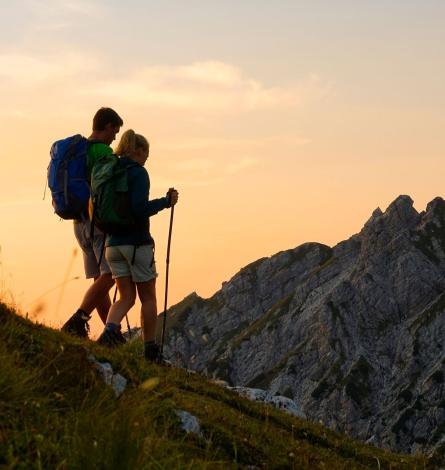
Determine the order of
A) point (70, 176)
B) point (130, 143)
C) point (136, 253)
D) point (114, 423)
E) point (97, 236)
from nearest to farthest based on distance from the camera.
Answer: point (114, 423) < point (136, 253) < point (130, 143) < point (70, 176) < point (97, 236)

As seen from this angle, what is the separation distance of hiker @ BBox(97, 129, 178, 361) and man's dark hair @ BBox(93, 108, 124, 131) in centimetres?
72

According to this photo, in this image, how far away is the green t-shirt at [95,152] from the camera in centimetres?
1357

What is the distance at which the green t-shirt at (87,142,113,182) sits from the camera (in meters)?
13.6

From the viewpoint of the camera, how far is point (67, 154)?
13602 millimetres

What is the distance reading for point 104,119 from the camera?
13766 mm

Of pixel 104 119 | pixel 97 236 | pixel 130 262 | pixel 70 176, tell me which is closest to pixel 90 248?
pixel 97 236

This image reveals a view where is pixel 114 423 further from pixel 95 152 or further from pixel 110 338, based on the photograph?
pixel 95 152

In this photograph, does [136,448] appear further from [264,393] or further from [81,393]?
[264,393]

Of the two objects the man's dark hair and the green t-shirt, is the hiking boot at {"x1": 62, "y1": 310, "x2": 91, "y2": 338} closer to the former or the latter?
the green t-shirt

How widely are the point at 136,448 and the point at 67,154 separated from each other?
883 cm

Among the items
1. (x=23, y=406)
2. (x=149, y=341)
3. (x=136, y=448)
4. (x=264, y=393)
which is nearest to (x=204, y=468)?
(x=136, y=448)

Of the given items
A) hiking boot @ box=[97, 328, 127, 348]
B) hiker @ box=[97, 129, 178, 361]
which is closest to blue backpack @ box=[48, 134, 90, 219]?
hiker @ box=[97, 129, 178, 361]

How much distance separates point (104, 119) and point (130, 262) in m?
2.72

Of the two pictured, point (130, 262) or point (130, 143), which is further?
point (130, 143)
